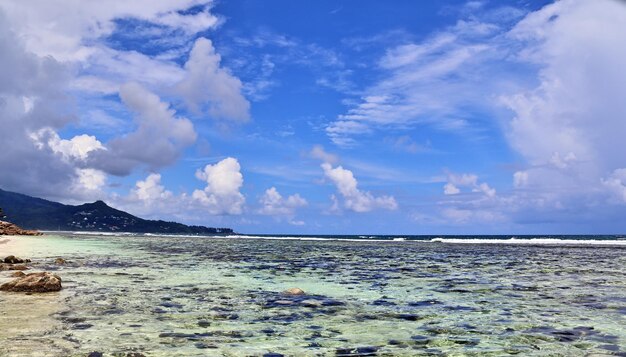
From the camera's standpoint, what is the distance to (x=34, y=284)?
67.6 feet

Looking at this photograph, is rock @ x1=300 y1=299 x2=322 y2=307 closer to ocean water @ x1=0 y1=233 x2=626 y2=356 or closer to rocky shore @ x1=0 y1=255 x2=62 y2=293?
ocean water @ x1=0 y1=233 x2=626 y2=356

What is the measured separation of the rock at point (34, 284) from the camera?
66.9 ft

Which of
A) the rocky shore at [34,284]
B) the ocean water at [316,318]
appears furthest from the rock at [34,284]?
the ocean water at [316,318]

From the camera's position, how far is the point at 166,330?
13766 millimetres

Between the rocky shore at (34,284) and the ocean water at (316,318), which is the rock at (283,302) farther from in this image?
the rocky shore at (34,284)

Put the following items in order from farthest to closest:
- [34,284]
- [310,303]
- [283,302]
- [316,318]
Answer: [34,284], [283,302], [310,303], [316,318]

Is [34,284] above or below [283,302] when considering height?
above

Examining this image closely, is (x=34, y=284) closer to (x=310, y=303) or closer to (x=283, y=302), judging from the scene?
(x=283, y=302)

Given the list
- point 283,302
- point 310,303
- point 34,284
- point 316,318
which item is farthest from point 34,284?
point 316,318

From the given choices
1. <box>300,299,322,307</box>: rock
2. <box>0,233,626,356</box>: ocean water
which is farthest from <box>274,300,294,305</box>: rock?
<box>300,299,322,307</box>: rock

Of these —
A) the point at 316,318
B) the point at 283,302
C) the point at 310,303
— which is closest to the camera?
the point at 316,318

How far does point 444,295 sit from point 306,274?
11.9 m

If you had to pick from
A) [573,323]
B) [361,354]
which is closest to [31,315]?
[361,354]

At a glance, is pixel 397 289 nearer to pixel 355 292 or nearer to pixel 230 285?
pixel 355 292
